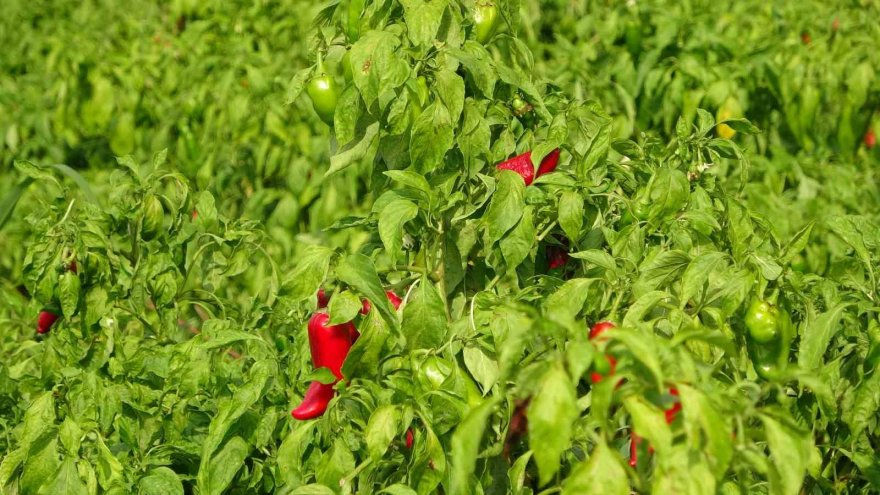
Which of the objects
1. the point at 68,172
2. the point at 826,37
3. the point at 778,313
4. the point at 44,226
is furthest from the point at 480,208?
the point at 826,37

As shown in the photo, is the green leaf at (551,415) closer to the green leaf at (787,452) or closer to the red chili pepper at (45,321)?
the green leaf at (787,452)

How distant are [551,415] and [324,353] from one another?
644mm

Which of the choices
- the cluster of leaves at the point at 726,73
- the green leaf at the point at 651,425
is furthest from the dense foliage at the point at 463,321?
the cluster of leaves at the point at 726,73

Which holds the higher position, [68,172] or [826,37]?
[68,172]

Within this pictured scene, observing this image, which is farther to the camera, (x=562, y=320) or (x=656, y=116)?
(x=656, y=116)

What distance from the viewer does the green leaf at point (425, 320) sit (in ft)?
5.44

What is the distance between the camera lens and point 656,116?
3.58 m

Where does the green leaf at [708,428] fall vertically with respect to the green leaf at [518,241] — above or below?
above

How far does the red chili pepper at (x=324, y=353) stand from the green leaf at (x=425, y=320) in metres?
0.09

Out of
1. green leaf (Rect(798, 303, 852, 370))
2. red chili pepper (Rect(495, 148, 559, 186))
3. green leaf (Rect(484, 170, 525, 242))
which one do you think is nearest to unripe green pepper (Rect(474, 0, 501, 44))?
red chili pepper (Rect(495, 148, 559, 186))

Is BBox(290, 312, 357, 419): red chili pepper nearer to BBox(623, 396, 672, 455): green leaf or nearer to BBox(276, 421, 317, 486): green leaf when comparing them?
BBox(276, 421, 317, 486): green leaf

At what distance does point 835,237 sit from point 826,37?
131 cm

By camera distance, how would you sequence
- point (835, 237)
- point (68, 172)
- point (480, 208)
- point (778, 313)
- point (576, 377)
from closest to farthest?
point (576, 377)
point (778, 313)
point (480, 208)
point (68, 172)
point (835, 237)

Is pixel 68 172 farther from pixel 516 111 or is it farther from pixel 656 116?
pixel 656 116
